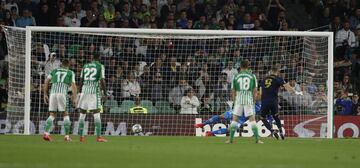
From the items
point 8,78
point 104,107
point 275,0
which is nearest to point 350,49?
point 275,0

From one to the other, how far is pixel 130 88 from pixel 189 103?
1.86 metres

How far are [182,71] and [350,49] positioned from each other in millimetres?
6399

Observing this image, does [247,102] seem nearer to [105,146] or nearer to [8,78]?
[105,146]

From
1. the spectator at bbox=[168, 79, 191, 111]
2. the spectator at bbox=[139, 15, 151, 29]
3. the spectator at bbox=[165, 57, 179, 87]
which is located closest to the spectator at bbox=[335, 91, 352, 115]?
the spectator at bbox=[168, 79, 191, 111]

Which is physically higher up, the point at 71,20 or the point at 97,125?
the point at 71,20

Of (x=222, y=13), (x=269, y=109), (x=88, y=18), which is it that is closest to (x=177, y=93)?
(x=269, y=109)

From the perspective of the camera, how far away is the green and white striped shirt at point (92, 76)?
21719mm

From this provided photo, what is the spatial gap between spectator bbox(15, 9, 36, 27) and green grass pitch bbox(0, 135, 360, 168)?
32.9 feet

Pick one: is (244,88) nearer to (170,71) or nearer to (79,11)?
(170,71)

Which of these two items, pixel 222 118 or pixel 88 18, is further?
pixel 88 18

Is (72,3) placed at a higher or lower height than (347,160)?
higher

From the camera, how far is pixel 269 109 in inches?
973

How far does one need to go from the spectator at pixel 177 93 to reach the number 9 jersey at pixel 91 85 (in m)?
5.95

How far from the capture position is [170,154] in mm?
16547
